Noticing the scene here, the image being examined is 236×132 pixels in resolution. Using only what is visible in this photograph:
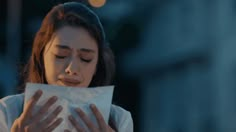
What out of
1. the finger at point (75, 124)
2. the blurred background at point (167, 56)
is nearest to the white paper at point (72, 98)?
the finger at point (75, 124)

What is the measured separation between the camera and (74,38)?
5.35ft

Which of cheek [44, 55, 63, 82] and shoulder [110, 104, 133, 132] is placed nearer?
cheek [44, 55, 63, 82]

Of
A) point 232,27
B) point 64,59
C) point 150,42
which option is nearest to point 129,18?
point 150,42

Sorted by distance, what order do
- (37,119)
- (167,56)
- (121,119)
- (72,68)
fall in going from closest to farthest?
(37,119) → (72,68) → (121,119) → (167,56)

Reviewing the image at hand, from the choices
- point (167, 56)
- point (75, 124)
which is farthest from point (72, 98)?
point (167, 56)

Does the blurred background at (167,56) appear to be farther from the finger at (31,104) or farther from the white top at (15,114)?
the finger at (31,104)

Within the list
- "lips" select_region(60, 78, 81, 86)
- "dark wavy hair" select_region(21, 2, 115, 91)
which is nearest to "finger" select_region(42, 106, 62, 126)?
"lips" select_region(60, 78, 81, 86)

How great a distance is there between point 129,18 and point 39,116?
336 inches

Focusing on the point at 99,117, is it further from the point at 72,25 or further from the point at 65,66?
the point at 72,25

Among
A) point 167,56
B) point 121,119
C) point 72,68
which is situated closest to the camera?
point 72,68

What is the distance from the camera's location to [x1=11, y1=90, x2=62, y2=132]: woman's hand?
145cm

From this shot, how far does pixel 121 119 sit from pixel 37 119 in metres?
0.36

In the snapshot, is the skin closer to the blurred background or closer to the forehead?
the forehead

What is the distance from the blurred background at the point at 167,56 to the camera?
9242 mm
